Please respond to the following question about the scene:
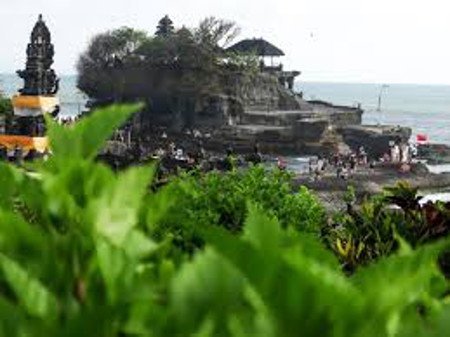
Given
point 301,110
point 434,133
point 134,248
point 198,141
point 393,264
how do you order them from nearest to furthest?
point 393,264
point 134,248
point 198,141
point 301,110
point 434,133

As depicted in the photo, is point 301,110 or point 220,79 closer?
point 220,79

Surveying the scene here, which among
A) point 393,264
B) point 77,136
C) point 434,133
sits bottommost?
Result: point 434,133

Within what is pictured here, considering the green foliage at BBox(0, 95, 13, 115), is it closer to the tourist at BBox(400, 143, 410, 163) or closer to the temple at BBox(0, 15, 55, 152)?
the temple at BBox(0, 15, 55, 152)

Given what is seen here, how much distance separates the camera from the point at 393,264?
139 centimetres

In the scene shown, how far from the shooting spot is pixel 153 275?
1.66 metres

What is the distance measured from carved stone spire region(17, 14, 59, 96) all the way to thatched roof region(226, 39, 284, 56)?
4009 centimetres

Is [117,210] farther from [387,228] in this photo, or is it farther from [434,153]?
[434,153]

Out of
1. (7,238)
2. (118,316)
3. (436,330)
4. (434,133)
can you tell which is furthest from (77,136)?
(434,133)

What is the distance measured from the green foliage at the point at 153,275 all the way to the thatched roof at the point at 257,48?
68015 millimetres

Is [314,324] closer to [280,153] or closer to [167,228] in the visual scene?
[167,228]

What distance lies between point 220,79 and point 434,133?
63.3 metres

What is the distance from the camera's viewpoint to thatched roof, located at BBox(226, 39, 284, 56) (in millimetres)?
71125

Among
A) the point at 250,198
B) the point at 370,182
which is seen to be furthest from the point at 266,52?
the point at 250,198

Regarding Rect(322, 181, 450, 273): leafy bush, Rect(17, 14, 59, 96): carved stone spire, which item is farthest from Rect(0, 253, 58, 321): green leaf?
Rect(17, 14, 59, 96): carved stone spire
